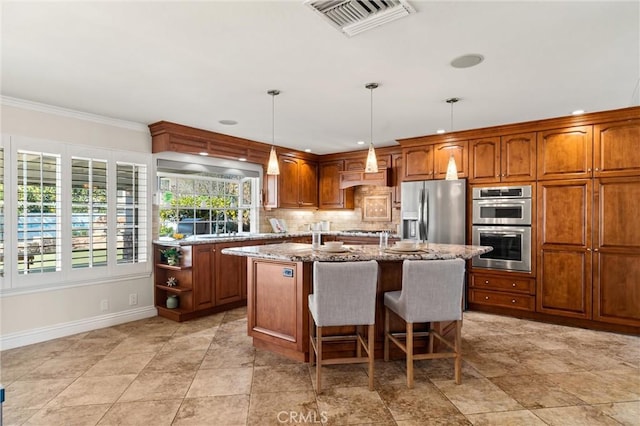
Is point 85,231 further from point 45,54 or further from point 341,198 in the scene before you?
point 341,198

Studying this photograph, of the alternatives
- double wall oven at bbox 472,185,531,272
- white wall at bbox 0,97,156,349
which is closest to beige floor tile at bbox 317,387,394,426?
double wall oven at bbox 472,185,531,272

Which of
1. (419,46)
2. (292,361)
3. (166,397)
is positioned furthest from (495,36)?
(166,397)

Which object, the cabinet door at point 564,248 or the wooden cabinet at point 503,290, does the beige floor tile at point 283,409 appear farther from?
the cabinet door at point 564,248

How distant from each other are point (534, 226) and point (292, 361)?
3324mm

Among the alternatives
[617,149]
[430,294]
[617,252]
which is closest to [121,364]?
[430,294]

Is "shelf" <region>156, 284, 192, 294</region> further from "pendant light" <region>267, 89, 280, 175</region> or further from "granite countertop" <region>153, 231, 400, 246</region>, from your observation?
"pendant light" <region>267, 89, 280, 175</region>

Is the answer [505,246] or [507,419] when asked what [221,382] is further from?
[505,246]

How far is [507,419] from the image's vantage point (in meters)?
2.28

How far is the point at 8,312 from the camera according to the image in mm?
3518

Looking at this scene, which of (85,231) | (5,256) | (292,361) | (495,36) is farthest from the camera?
(85,231)

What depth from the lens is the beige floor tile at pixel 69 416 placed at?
7.32 ft

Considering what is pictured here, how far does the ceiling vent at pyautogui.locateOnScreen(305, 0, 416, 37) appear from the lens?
6.40ft

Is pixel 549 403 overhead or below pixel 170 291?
below

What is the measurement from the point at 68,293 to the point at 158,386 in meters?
2.00
